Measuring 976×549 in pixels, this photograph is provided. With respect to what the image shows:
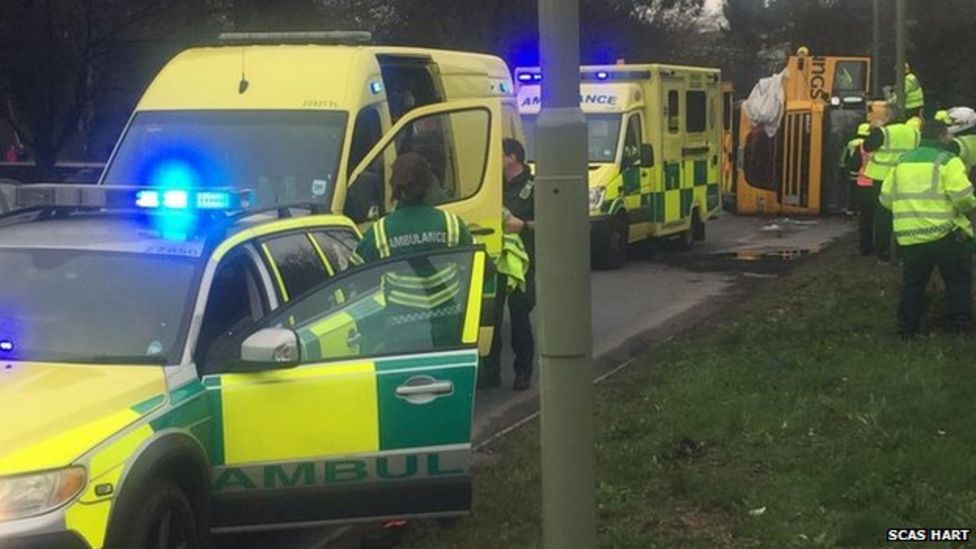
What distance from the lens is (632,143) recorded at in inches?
642

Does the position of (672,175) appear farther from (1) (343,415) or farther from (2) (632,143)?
(1) (343,415)

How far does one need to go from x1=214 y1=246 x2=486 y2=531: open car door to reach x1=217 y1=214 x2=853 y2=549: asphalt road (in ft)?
3.02

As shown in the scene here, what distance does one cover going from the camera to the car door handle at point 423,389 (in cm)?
483

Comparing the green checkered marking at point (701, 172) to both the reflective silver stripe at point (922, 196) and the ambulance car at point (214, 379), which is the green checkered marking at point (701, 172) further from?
the ambulance car at point (214, 379)

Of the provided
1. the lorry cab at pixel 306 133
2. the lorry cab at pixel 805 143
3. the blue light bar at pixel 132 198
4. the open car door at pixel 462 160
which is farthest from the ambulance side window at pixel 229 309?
the lorry cab at pixel 805 143

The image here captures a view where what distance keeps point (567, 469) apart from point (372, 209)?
5.10 m

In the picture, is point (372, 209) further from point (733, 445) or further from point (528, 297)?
point (733, 445)

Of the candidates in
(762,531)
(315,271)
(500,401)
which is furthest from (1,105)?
(762,531)

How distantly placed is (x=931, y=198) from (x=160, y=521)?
20.9 feet

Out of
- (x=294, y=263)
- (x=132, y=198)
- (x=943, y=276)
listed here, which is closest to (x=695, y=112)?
(x=943, y=276)

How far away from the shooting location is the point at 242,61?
963 centimetres

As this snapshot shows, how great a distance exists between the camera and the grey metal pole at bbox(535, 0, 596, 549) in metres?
3.93

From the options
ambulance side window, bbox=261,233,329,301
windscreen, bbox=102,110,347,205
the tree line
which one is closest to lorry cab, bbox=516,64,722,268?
the tree line

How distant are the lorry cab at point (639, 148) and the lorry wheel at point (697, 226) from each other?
3 cm
